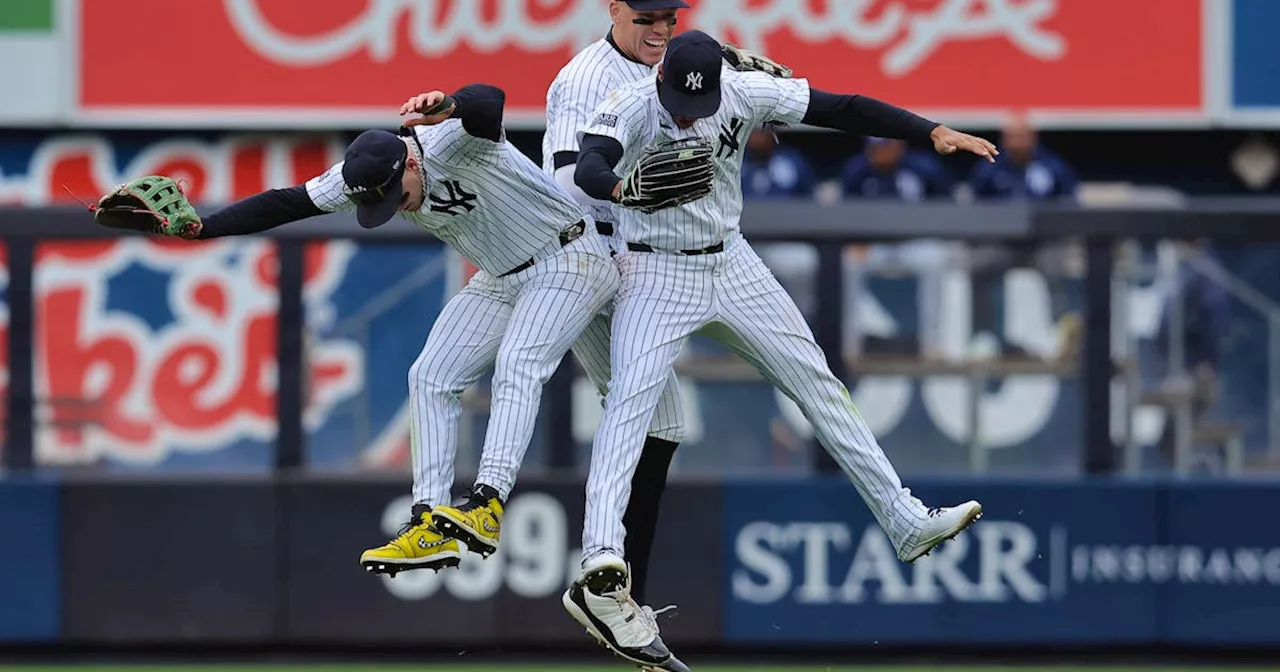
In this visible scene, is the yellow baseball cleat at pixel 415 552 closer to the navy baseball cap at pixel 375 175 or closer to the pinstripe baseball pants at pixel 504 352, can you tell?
the pinstripe baseball pants at pixel 504 352

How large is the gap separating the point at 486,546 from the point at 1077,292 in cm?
381

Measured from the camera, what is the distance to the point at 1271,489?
9.78m

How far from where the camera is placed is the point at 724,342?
7.61 m

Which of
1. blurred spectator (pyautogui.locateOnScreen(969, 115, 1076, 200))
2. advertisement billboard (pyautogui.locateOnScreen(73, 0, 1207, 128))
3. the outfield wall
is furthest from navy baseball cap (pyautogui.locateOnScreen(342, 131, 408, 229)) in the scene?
advertisement billboard (pyautogui.locateOnScreen(73, 0, 1207, 128))

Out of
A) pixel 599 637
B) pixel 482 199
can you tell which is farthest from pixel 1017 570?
pixel 482 199

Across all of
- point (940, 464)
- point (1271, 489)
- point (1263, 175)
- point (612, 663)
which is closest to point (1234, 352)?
point (1271, 489)

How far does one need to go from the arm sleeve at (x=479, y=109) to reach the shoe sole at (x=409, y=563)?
A: 50.7 inches

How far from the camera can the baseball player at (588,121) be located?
7.33m

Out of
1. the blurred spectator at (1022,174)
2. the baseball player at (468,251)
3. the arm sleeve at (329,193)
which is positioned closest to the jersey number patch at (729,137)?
the baseball player at (468,251)

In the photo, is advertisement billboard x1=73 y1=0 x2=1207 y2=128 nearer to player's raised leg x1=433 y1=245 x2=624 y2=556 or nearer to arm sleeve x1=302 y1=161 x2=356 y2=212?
player's raised leg x1=433 y1=245 x2=624 y2=556

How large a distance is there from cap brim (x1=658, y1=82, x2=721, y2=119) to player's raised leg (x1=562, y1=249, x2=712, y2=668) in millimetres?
625

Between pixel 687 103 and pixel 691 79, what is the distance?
0.07 metres

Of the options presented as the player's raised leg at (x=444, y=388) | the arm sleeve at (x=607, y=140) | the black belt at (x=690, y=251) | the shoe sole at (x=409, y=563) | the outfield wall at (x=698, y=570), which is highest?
the arm sleeve at (x=607, y=140)

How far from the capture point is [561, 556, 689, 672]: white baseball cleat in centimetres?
718
